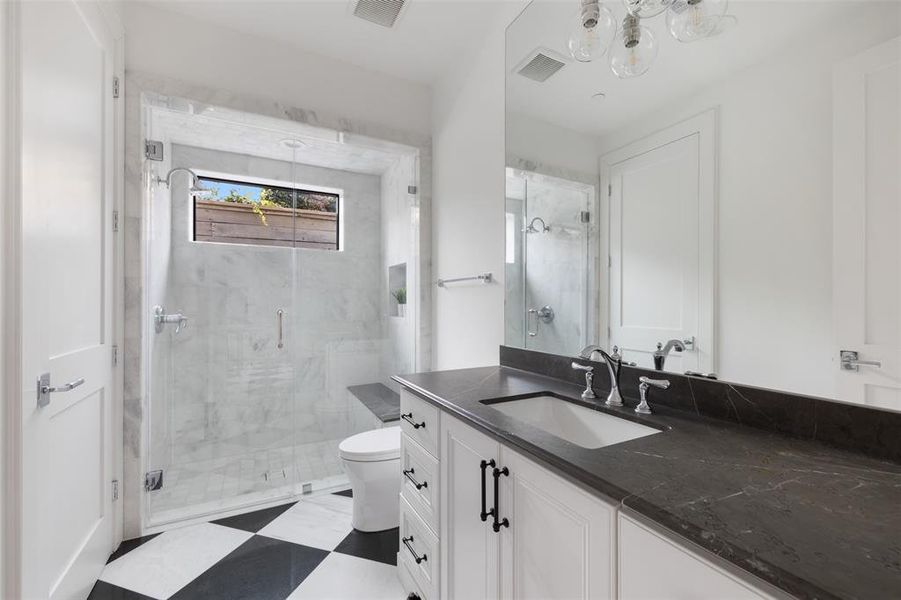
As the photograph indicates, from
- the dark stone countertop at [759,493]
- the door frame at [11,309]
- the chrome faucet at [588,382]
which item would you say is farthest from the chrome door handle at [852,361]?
the door frame at [11,309]

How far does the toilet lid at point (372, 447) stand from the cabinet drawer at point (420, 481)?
1.36ft

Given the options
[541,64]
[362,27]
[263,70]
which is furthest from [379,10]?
[541,64]

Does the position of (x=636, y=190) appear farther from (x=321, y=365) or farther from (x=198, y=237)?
(x=198, y=237)

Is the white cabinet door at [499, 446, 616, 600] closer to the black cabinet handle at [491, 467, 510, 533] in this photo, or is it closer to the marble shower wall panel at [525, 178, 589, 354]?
the black cabinet handle at [491, 467, 510, 533]

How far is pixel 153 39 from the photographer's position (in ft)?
6.57

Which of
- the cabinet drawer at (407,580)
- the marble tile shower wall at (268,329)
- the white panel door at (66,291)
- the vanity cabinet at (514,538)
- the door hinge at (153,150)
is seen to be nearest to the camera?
the vanity cabinet at (514,538)

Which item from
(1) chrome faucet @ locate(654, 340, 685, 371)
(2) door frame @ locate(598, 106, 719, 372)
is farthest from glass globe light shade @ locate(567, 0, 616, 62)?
(1) chrome faucet @ locate(654, 340, 685, 371)

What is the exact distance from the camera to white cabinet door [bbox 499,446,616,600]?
0.72m

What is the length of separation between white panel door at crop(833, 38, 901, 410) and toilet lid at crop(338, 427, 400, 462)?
1689 mm

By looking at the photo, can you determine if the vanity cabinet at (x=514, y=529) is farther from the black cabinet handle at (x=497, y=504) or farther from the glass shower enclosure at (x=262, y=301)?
the glass shower enclosure at (x=262, y=301)

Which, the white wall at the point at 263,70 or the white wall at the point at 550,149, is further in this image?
the white wall at the point at 263,70

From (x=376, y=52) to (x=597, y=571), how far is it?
2.65 meters

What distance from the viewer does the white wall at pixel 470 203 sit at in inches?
81.1

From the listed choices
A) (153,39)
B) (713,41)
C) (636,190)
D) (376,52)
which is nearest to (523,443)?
(636,190)
